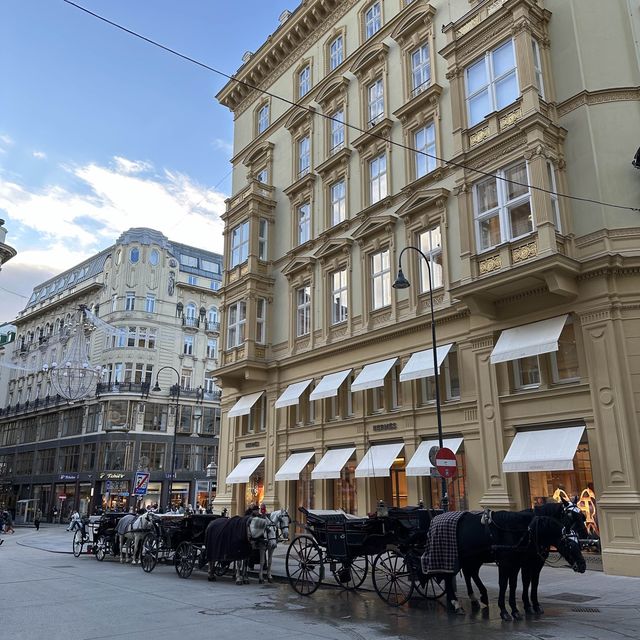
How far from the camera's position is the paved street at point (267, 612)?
8945 mm

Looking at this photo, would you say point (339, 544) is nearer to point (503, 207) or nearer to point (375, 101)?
point (503, 207)

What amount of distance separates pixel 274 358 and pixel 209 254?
45.7 meters

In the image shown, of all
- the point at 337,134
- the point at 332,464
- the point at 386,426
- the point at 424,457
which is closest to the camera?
the point at 424,457

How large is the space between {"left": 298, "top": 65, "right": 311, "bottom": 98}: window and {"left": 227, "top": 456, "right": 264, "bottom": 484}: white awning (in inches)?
723

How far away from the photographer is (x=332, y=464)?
2338cm

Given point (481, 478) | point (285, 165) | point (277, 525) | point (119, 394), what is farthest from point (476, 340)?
point (119, 394)

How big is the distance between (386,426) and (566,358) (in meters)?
7.20

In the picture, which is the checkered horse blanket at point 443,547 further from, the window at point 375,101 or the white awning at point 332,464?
the window at point 375,101

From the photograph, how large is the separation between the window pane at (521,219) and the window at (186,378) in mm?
48580

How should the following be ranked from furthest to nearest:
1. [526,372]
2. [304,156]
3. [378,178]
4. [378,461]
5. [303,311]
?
[304,156], [303,311], [378,178], [378,461], [526,372]

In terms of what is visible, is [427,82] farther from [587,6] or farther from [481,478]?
[481,478]

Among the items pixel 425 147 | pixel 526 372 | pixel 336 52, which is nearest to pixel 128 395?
pixel 336 52

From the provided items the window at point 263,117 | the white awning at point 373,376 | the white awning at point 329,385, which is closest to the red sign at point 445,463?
the white awning at point 373,376

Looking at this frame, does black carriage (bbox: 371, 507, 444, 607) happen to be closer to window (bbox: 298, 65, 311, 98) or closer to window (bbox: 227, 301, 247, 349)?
window (bbox: 227, 301, 247, 349)
